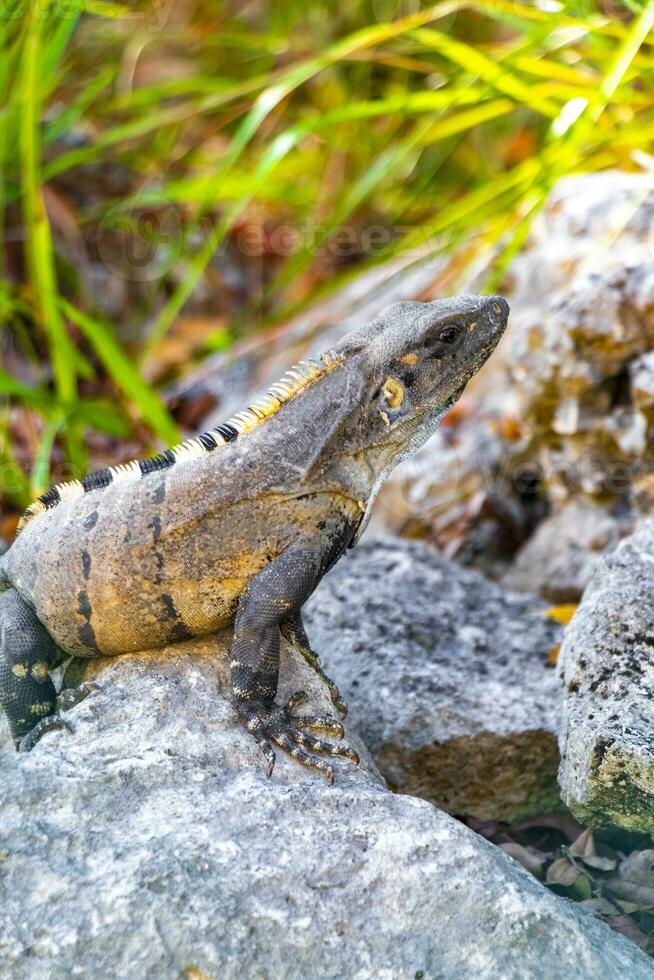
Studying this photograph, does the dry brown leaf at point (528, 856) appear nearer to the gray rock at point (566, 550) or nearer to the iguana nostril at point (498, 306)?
the gray rock at point (566, 550)

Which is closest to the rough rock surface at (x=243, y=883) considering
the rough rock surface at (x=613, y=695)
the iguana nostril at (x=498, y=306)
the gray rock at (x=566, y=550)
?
the rough rock surface at (x=613, y=695)

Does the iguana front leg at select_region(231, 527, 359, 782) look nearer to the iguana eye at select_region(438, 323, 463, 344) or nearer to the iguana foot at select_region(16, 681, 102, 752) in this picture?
the iguana foot at select_region(16, 681, 102, 752)

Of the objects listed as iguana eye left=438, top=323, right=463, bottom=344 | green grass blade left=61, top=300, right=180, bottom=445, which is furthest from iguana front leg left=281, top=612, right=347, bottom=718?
green grass blade left=61, top=300, right=180, bottom=445

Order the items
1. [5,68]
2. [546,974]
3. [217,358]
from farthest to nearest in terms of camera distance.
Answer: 1. [217,358]
2. [5,68]
3. [546,974]

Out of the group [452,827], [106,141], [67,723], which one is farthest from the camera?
[106,141]

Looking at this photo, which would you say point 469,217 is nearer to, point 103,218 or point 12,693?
point 103,218

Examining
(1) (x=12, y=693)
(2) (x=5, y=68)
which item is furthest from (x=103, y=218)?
(1) (x=12, y=693)
